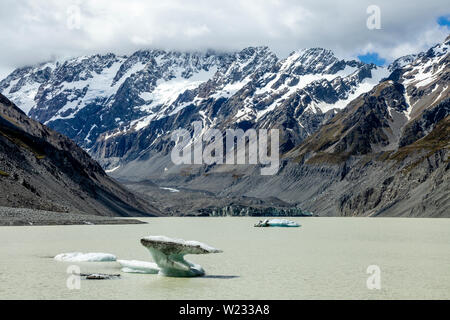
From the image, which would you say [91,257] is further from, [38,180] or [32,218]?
[38,180]

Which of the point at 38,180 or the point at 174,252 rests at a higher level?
the point at 38,180

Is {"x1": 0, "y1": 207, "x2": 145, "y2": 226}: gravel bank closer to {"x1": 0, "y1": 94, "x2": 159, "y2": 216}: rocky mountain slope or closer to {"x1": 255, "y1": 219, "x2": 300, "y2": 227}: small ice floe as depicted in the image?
{"x1": 0, "y1": 94, "x2": 159, "y2": 216}: rocky mountain slope

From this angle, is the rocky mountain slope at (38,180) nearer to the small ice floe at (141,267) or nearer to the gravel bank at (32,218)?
the gravel bank at (32,218)

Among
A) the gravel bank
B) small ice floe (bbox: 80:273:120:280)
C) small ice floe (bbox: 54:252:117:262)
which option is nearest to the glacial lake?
small ice floe (bbox: 80:273:120:280)

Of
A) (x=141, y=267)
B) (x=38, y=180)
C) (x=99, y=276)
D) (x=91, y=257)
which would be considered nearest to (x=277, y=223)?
(x=38, y=180)

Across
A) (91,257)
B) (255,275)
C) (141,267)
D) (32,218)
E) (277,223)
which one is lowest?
(255,275)

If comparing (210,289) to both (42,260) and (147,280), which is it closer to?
(147,280)

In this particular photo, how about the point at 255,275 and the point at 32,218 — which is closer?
the point at 255,275
